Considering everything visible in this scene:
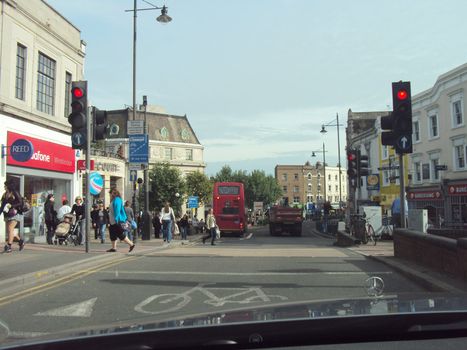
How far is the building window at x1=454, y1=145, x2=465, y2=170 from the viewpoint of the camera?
32344 mm

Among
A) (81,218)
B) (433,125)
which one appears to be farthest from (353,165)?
(433,125)

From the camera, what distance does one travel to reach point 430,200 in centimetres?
3588

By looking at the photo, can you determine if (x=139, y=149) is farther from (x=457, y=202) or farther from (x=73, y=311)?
(x=457, y=202)

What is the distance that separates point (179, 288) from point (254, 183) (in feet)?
274

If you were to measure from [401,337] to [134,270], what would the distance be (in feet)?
31.0

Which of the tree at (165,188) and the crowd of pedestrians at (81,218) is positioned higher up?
the tree at (165,188)

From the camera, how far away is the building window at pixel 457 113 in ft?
107

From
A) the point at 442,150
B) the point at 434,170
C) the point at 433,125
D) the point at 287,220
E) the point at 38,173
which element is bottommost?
the point at 287,220

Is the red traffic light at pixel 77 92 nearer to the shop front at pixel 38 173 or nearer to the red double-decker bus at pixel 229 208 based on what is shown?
the shop front at pixel 38 173

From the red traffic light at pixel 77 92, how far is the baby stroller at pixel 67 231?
18.7 ft

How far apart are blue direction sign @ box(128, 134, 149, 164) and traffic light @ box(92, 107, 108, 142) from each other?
25.7 feet

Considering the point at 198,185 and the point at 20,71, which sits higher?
the point at 20,71

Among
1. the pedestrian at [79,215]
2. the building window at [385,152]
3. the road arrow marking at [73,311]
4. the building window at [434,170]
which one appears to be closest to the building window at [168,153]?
the building window at [385,152]

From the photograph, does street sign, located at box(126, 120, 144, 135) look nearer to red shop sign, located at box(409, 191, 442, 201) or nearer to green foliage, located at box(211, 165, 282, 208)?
red shop sign, located at box(409, 191, 442, 201)
